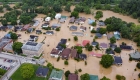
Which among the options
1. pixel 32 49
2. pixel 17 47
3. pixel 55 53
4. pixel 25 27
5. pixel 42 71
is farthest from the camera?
pixel 25 27

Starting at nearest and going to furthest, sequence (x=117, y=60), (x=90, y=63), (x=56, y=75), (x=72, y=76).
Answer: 1. (x=72, y=76)
2. (x=56, y=75)
3. (x=117, y=60)
4. (x=90, y=63)

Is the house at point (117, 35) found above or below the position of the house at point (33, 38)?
above

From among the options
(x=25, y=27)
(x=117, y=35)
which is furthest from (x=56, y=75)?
(x=25, y=27)

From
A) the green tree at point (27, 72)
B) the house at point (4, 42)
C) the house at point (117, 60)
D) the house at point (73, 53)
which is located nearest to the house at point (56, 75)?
the green tree at point (27, 72)

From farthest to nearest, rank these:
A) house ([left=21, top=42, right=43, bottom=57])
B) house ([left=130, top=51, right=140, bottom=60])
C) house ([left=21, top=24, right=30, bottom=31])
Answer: house ([left=21, top=24, right=30, bottom=31]), house ([left=21, top=42, right=43, bottom=57]), house ([left=130, top=51, right=140, bottom=60])

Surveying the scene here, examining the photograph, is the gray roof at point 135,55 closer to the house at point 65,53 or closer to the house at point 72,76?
the house at point 65,53

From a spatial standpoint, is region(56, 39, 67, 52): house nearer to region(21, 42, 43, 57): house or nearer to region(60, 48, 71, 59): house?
region(60, 48, 71, 59): house

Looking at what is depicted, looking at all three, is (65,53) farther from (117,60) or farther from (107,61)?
(117,60)

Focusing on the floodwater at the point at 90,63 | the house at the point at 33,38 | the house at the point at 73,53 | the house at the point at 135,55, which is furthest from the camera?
the house at the point at 33,38

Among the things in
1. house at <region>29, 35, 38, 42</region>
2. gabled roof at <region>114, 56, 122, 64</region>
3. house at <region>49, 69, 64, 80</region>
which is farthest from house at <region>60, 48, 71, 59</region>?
gabled roof at <region>114, 56, 122, 64</region>

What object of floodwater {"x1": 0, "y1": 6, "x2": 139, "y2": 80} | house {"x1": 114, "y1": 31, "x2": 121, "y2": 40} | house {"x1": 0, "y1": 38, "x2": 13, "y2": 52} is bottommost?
floodwater {"x1": 0, "y1": 6, "x2": 139, "y2": 80}

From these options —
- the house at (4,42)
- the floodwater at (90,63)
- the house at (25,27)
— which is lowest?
the floodwater at (90,63)

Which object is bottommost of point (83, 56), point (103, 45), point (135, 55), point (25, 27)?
point (83, 56)
